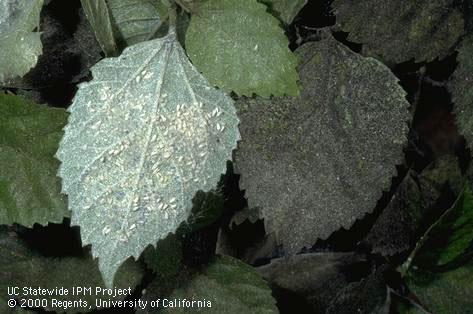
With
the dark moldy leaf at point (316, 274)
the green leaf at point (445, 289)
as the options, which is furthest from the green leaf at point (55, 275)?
the green leaf at point (445, 289)

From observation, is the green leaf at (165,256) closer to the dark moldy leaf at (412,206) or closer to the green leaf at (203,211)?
the green leaf at (203,211)

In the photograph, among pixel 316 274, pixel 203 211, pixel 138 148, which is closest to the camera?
pixel 138 148

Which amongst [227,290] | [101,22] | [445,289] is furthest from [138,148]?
[445,289]

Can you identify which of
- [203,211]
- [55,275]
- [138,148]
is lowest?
[55,275]

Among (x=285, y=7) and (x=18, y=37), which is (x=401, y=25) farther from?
(x=18, y=37)

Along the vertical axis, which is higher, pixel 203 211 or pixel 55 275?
pixel 203 211

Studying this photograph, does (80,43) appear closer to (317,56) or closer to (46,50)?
(46,50)

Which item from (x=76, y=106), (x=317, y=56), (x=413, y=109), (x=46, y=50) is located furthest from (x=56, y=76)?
(x=413, y=109)
